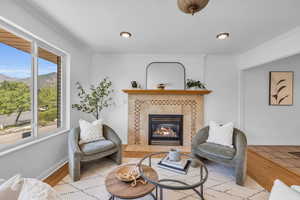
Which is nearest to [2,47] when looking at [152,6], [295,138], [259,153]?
[152,6]

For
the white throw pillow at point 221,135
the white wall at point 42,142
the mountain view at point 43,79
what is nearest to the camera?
the white wall at point 42,142

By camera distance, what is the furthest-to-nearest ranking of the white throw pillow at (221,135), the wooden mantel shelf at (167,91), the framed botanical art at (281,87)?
the framed botanical art at (281,87)
the wooden mantel shelf at (167,91)
the white throw pillow at (221,135)

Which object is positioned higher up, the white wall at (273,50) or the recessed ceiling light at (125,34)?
the recessed ceiling light at (125,34)

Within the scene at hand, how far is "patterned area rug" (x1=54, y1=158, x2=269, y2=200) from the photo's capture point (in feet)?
5.68

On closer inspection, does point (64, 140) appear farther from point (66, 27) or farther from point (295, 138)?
point (295, 138)

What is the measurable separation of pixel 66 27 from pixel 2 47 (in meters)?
0.96

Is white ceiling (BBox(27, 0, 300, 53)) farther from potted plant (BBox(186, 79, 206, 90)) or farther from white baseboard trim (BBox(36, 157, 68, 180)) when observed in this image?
white baseboard trim (BBox(36, 157, 68, 180))

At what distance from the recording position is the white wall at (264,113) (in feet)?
11.5

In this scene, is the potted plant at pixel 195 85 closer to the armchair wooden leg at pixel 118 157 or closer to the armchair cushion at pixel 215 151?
the armchair cushion at pixel 215 151

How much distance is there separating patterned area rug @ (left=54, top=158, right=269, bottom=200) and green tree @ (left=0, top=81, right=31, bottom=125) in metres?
1.19

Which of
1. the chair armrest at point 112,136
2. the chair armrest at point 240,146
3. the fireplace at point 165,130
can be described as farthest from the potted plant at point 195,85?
the chair armrest at point 112,136

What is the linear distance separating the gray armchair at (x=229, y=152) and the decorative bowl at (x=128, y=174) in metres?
1.30

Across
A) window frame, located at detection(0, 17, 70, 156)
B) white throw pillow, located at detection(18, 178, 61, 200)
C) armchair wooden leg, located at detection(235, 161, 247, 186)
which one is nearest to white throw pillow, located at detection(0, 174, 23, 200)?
white throw pillow, located at detection(18, 178, 61, 200)

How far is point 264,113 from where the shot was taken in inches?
139
